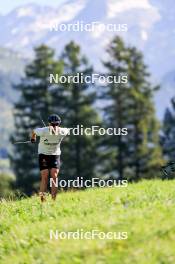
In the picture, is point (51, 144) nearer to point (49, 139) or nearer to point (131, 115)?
point (49, 139)

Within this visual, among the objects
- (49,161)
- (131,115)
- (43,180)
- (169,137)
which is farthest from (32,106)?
(49,161)

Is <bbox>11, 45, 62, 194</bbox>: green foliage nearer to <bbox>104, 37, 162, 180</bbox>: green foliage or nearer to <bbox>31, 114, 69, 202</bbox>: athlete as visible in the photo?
<bbox>104, 37, 162, 180</bbox>: green foliage

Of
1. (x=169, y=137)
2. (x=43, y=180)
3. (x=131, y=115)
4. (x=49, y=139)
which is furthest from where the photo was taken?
(x=169, y=137)

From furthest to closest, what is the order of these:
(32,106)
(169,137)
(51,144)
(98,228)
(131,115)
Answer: (169,137), (32,106), (131,115), (51,144), (98,228)

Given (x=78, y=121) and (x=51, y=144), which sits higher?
(x=51, y=144)

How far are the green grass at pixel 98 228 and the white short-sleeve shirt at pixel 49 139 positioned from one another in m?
1.26

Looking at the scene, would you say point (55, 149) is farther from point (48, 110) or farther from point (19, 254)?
point (48, 110)

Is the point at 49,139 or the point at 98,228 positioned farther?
the point at 49,139

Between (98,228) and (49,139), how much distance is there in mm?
4537

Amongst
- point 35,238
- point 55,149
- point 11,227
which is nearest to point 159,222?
point 35,238

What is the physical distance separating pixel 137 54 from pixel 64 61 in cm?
734

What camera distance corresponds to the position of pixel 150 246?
831cm

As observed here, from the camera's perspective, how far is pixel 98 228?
31.7 ft

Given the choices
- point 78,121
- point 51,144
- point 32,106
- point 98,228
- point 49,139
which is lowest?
point 78,121
